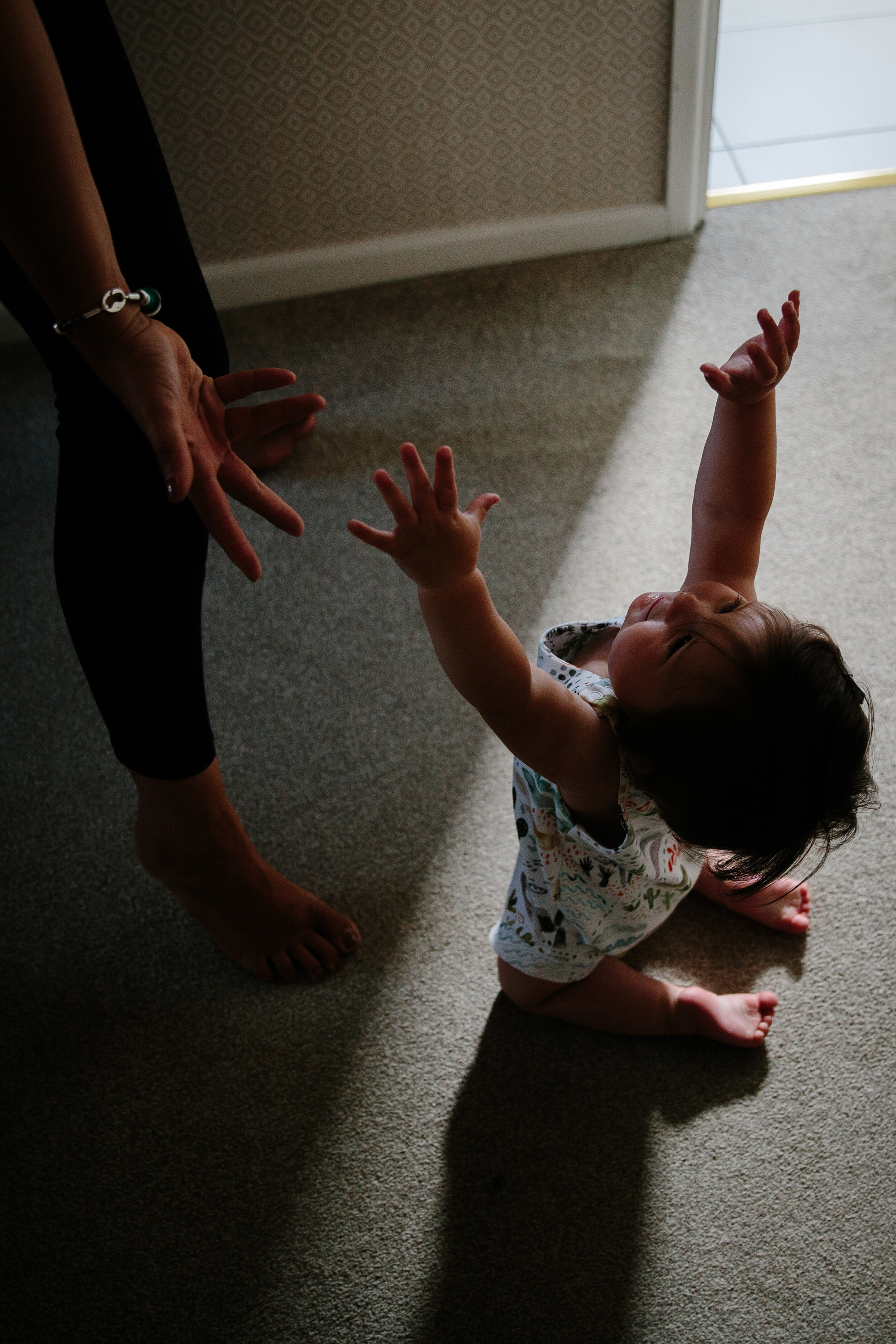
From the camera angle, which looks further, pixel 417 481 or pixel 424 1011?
pixel 424 1011

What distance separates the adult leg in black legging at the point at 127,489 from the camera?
77 cm

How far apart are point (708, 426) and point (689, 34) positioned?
67 cm

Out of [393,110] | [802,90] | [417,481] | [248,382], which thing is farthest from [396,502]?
[802,90]

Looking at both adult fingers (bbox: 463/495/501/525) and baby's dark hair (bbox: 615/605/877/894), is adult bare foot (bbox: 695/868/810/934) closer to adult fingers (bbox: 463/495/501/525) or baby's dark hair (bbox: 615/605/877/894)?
baby's dark hair (bbox: 615/605/877/894)

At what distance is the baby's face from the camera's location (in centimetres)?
68

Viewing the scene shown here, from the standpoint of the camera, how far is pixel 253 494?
74cm

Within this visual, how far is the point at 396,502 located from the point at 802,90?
7.21 feet

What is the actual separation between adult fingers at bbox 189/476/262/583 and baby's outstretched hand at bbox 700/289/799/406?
1.22 feet

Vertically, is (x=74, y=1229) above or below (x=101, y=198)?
below

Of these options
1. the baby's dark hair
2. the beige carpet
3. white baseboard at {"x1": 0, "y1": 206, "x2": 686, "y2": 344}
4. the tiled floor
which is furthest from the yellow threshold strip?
the baby's dark hair

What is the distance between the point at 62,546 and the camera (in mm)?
806

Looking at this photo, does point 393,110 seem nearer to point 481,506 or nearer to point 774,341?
point 774,341

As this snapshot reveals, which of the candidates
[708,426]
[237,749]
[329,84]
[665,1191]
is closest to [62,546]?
[237,749]

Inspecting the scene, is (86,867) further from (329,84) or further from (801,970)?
(329,84)
